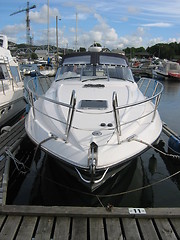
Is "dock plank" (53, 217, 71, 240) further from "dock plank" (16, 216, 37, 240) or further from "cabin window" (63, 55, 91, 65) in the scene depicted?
"cabin window" (63, 55, 91, 65)

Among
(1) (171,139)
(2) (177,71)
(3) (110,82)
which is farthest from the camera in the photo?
(2) (177,71)

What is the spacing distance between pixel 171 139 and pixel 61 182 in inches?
148

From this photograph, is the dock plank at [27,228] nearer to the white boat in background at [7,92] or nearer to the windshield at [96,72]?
the windshield at [96,72]

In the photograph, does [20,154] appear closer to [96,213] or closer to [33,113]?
[33,113]

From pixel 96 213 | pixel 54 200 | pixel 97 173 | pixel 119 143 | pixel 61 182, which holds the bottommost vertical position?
pixel 54 200

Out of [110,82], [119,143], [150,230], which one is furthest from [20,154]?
[150,230]

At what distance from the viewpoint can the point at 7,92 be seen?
894 cm

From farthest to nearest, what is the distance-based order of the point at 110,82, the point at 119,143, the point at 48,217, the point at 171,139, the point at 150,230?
the point at 171,139 → the point at 110,82 → the point at 119,143 → the point at 48,217 → the point at 150,230

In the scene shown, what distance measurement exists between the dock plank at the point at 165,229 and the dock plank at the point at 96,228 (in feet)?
2.63

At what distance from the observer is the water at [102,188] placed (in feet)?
14.9

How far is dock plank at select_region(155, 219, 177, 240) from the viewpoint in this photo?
3099 mm

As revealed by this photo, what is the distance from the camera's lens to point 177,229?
322 cm

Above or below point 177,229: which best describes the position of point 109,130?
above

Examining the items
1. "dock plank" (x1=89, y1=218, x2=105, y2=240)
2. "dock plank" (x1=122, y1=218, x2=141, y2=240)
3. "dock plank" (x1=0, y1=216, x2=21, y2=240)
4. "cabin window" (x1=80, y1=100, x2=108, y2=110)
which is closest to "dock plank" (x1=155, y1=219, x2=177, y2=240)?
"dock plank" (x1=122, y1=218, x2=141, y2=240)
